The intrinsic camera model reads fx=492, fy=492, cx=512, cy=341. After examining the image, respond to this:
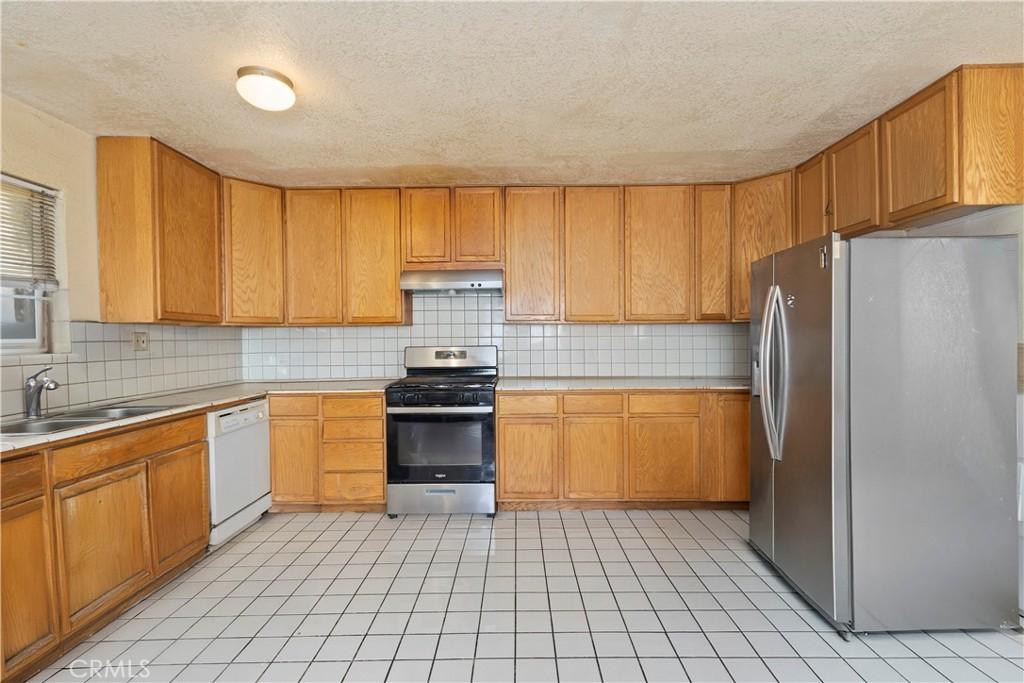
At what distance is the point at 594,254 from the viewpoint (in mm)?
3561

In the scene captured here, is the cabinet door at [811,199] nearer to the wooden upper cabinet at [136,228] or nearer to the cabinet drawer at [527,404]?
the cabinet drawer at [527,404]

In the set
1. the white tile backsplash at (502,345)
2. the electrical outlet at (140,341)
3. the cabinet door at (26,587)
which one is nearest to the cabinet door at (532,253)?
the white tile backsplash at (502,345)

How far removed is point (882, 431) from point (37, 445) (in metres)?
3.12

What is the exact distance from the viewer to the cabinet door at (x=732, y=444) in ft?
10.8

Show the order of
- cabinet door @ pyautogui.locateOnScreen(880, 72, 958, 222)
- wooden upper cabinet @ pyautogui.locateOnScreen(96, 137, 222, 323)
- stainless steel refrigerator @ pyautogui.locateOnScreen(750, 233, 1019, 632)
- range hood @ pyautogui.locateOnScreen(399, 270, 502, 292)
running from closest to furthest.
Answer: stainless steel refrigerator @ pyautogui.locateOnScreen(750, 233, 1019, 632) → cabinet door @ pyautogui.locateOnScreen(880, 72, 958, 222) → wooden upper cabinet @ pyautogui.locateOnScreen(96, 137, 222, 323) → range hood @ pyautogui.locateOnScreen(399, 270, 502, 292)

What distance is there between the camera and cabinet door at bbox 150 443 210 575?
2.30 metres

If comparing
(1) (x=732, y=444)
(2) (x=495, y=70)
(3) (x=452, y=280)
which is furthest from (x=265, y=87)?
(1) (x=732, y=444)

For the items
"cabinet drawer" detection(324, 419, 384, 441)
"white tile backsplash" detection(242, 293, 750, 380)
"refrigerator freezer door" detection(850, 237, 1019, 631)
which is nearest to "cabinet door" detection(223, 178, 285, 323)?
"white tile backsplash" detection(242, 293, 750, 380)

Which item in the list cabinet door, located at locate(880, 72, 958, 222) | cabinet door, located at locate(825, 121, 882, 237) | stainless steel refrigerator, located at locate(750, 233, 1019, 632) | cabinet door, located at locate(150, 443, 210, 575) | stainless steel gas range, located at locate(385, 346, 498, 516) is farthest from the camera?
stainless steel gas range, located at locate(385, 346, 498, 516)

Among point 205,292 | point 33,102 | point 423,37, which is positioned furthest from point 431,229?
point 33,102

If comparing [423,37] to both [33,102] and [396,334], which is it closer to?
[33,102]

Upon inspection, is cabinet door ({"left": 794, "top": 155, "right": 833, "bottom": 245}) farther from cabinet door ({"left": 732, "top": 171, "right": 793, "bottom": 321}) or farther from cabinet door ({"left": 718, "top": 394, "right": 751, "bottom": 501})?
cabinet door ({"left": 718, "top": 394, "right": 751, "bottom": 501})

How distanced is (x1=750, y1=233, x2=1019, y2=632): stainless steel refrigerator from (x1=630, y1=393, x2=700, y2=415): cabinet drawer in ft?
4.48

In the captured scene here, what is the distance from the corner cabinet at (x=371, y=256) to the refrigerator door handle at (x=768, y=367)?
237 centimetres
